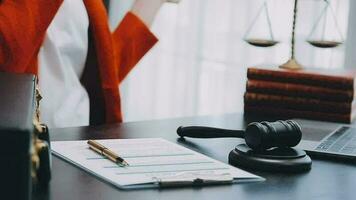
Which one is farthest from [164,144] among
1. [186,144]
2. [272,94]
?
[272,94]

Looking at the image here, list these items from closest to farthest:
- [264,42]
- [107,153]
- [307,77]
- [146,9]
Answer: [107,153] → [307,77] → [264,42] → [146,9]

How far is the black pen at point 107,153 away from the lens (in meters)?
0.90

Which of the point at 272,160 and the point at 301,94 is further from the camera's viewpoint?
Answer: the point at 301,94

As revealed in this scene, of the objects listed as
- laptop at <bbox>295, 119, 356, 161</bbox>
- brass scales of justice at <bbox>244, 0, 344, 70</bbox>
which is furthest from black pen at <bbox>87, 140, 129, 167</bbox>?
brass scales of justice at <bbox>244, 0, 344, 70</bbox>

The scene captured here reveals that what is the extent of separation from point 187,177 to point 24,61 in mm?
717

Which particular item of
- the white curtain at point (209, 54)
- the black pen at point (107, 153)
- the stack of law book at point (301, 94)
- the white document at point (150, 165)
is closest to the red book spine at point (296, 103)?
the stack of law book at point (301, 94)

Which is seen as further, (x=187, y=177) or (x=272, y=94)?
(x=272, y=94)

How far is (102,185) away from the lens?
812mm

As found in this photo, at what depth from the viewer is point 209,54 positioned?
2.67 meters

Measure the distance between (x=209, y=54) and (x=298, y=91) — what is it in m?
1.20

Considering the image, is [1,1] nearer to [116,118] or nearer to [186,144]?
[116,118]

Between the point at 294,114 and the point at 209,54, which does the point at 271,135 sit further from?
the point at 209,54

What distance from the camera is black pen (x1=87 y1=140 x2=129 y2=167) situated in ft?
2.95

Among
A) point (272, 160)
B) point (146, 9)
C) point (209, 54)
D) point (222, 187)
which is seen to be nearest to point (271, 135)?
point (272, 160)
